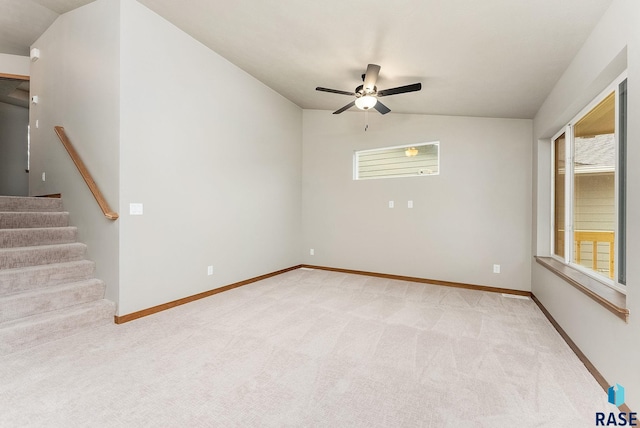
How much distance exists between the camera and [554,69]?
2.79 m

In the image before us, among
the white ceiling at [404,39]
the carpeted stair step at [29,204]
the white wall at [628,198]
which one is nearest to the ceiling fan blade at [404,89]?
the white ceiling at [404,39]

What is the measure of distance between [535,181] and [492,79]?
1681mm

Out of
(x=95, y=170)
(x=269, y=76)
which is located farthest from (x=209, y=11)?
(x=95, y=170)

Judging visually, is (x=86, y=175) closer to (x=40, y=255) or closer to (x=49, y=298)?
(x=40, y=255)

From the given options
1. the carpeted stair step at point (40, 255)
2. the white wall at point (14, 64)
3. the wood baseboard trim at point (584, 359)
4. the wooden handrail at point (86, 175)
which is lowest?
the wood baseboard trim at point (584, 359)

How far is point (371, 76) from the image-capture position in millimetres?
3186

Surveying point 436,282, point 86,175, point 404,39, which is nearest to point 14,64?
point 86,175

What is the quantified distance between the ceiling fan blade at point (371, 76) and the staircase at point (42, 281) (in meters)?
3.59

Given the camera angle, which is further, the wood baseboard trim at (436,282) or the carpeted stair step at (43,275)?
the wood baseboard trim at (436,282)

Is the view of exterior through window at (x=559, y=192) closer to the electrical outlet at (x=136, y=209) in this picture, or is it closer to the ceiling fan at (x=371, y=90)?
the ceiling fan at (x=371, y=90)

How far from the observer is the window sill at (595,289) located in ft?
6.01

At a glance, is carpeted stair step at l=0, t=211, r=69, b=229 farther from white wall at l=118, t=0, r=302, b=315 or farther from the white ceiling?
the white ceiling

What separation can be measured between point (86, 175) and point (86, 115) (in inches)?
29.5

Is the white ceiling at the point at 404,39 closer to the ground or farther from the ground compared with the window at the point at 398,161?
farther from the ground
